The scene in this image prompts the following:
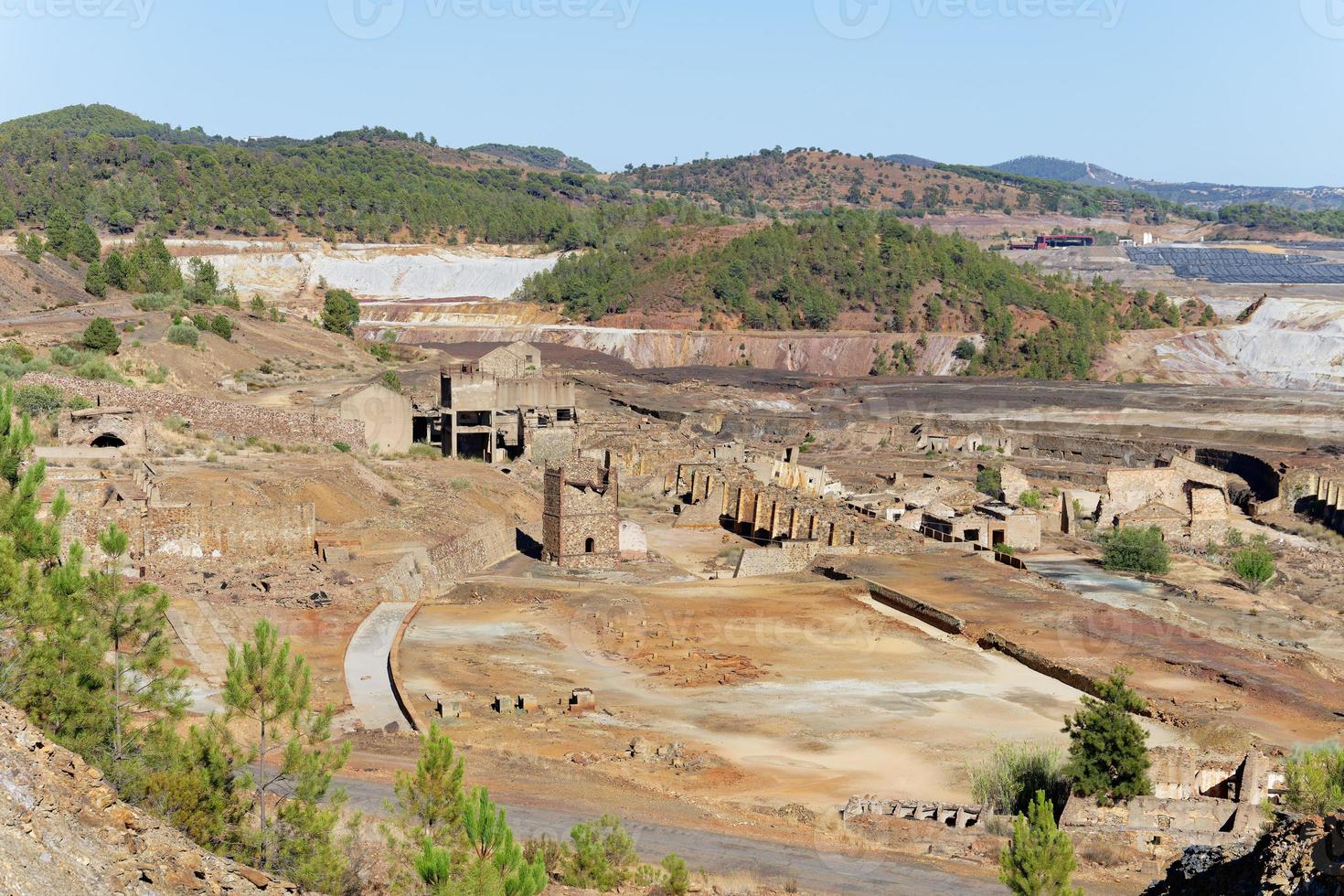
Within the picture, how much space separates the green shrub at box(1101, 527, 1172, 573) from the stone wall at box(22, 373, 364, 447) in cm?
2308

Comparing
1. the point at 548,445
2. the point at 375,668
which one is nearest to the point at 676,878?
the point at 375,668

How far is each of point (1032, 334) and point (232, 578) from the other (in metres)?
85.3

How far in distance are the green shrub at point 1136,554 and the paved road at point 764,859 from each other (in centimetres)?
2359

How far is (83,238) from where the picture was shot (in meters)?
94.0

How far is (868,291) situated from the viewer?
117 metres

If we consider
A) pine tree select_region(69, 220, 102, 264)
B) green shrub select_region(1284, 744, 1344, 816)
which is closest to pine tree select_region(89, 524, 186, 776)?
green shrub select_region(1284, 744, 1344, 816)

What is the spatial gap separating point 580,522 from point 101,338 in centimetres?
2373

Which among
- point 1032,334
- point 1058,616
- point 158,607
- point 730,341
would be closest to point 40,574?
point 158,607

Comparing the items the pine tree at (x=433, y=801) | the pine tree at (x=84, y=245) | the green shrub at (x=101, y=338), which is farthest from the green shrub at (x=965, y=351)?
the pine tree at (x=433, y=801)

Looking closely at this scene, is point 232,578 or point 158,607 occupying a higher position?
point 158,607

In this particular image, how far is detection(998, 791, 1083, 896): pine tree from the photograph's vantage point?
53.8 feet

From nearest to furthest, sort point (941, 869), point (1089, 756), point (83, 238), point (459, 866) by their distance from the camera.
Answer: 1. point (459, 866)
2. point (941, 869)
3. point (1089, 756)
4. point (83, 238)

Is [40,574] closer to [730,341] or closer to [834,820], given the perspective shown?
[834,820]

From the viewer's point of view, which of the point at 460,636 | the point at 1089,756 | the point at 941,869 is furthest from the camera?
the point at 460,636
